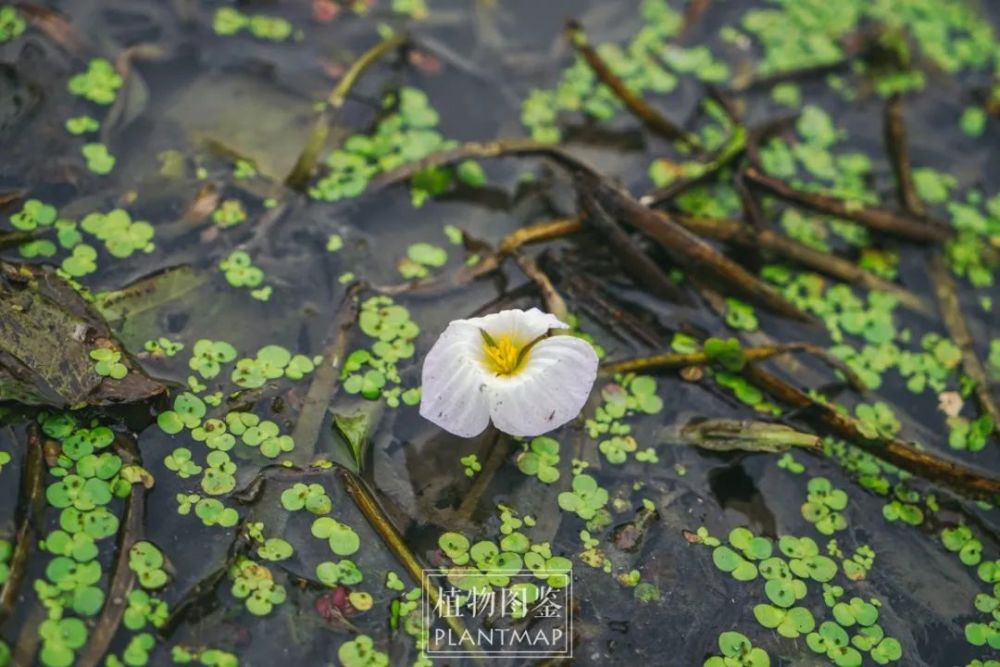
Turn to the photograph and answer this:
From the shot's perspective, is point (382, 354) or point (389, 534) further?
point (382, 354)

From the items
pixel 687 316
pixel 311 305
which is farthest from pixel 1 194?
pixel 687 316

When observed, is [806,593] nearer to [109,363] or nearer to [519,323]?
[519,323]

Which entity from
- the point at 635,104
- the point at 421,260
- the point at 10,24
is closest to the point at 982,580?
the point at 421,260

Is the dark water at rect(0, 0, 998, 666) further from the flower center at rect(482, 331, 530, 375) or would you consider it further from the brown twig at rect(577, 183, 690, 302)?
the flower center at rect(482, 331, 530, 375)

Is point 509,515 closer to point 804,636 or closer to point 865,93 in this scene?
point 804,636

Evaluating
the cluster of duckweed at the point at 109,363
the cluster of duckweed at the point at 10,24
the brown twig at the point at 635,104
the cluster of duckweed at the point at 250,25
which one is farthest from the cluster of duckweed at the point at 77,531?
the brown twig at the point at 635,104

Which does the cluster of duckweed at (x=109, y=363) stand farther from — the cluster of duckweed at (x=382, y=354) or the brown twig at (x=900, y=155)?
the brown twig at (x=900, y=155)
